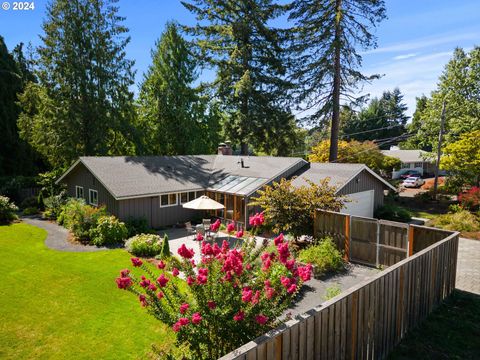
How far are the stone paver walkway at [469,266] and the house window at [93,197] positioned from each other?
17.8m

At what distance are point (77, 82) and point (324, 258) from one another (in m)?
23.4

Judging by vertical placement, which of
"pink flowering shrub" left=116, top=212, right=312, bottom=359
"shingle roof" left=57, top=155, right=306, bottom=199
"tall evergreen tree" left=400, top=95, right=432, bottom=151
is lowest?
"pink flowering shrub" left=116, top=212, right=312, bottom=359

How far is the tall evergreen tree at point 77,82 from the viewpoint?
81.8 feet

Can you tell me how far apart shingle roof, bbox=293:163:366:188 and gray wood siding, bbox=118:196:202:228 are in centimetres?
678

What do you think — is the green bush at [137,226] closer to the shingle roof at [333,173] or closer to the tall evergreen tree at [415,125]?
the shingle roof at [333,173]

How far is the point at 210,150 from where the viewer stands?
34.7m

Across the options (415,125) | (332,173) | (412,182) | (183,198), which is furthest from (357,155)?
(415,125)

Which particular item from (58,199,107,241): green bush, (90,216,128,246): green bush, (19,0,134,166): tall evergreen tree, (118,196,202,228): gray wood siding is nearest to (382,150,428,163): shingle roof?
(118,196,202,228): gray wood siding

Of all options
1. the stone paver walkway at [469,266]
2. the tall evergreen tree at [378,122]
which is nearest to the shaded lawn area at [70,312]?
the stone paver walkway at [469,266]

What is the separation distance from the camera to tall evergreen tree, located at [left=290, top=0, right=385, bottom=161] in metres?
23.4

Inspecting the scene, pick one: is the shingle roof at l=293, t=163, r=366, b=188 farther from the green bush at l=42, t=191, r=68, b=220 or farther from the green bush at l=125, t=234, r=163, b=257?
the green bush at l=42, t=191, r=68, b=220

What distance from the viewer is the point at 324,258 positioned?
11.3 m

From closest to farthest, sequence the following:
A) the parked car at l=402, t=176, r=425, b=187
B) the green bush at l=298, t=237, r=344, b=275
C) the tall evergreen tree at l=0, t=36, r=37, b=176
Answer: the green bush at l=298, t=237, r=344, b=275, the tall evergreen tree at l=0, t=36, r=37, b=176, the parked car at l=402, t=176, r=425, b=187

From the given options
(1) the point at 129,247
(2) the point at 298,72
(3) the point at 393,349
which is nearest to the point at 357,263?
(3) the point at 393,349
